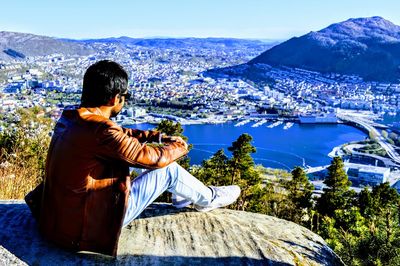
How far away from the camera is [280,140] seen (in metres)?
30.7

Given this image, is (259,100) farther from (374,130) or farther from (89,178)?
(89,178)

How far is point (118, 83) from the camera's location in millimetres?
1772

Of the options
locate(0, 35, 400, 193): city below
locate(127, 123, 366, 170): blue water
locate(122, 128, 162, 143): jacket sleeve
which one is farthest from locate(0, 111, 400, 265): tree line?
locate(127, 123, 366, 170): blue water

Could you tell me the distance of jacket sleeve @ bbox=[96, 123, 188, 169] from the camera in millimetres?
1687

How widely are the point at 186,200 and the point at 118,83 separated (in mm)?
934

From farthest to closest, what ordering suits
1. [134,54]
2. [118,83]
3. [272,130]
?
[134,54] < [272,130] < [118,83]

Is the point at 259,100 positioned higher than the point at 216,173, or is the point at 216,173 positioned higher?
the point at 216,173

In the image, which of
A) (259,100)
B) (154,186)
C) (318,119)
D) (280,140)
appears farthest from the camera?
(259,100)

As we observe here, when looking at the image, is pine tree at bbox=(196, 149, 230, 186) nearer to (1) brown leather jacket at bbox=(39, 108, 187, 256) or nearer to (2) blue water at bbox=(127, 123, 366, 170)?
(1) brown leather jacket at bbox=(39, 108, 187, 256)

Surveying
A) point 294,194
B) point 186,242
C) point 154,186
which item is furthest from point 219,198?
point 294,194

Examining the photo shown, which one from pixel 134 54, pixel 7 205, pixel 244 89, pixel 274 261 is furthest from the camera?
pixel 134 54

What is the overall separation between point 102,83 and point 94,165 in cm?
31

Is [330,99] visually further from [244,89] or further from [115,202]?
[115,202]

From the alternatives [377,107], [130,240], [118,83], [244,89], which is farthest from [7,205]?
[244,89]
